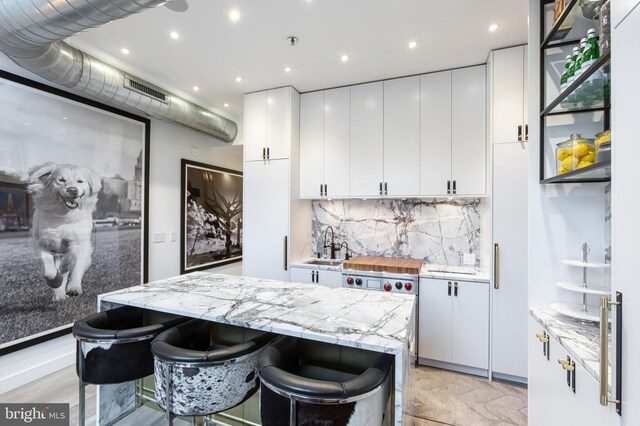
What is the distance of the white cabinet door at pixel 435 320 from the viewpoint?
2.88 m

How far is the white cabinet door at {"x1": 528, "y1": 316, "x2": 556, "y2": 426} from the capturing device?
1.57 metres

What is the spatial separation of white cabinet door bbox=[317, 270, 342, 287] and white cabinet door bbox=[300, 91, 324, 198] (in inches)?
37.9

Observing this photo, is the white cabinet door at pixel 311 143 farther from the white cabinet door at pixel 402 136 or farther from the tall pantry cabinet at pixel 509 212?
the tall pantry cabinet at pixel 509 212

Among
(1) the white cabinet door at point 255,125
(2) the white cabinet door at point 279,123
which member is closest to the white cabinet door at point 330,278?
(2) the white cabinet door at point 279,123

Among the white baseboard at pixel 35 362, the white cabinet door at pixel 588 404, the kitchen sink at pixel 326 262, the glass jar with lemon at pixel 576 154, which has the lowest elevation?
the white baseboard at pixel 35 362

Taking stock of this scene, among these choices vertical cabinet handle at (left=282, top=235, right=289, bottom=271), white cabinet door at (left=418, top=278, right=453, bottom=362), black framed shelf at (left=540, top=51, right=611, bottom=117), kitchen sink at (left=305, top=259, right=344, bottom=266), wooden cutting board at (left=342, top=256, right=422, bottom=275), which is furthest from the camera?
kitchen sink at (left=305, top=259, right=344, bottom=266)

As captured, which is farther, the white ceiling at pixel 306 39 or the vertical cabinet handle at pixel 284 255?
the vertical cabinet handle at pixel 284 255

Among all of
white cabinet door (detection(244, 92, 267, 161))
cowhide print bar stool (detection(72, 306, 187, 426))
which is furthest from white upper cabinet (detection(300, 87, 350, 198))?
cowhide print bar stool (detection(72, 306, 187, 426))

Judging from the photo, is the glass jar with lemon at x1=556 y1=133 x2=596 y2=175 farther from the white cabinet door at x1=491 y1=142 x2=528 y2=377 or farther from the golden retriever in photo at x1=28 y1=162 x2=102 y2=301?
the golden retriever in photo at x1=28 y1=162 x2=102 y2=301

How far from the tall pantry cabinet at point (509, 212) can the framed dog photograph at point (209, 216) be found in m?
3.83

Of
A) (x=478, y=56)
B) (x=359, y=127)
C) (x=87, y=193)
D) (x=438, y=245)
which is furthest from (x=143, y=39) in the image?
(x=438, y=245)

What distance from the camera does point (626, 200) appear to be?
96 centimetres

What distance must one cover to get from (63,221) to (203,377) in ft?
8.33

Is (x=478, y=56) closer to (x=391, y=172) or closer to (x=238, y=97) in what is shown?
(x=391, y=172)
